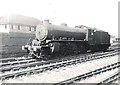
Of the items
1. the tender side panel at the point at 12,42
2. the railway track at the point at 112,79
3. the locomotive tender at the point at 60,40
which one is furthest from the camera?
the tender side panel at the point at 12,42

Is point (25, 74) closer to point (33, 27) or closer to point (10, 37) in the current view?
point (10, 37)

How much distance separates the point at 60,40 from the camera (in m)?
16.0

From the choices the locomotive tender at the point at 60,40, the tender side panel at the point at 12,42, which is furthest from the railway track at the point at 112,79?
the tender side panel at the point at 12,42

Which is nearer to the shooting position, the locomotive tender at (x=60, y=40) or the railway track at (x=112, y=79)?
the railway track at (x=112, y=79)

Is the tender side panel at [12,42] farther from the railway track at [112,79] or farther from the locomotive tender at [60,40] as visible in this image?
the railway track at [112,79]

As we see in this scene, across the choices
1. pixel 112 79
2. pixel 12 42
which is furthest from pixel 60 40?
pixel 12 42

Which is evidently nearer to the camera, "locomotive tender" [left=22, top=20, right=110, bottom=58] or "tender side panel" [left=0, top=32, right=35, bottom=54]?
"locomotive tender" [left=22, top=20, right=110, bottom=58]

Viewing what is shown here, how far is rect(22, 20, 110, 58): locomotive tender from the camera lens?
1516cm

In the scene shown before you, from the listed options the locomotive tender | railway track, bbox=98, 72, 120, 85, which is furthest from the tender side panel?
railway track, bbox=98, 72, 120, 85

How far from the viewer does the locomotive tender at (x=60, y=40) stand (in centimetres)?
1516

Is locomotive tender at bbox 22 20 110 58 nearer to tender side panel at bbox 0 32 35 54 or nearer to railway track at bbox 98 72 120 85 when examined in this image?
Result: tender side panel at bbox 0 32 35 54

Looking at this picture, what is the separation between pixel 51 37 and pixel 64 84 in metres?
8.03

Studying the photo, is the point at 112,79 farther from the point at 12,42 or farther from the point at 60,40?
the point at 12,42

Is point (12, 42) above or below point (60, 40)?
below
